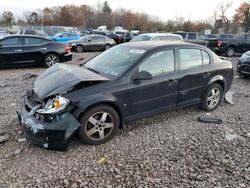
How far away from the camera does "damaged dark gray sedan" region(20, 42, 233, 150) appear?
11.6 ft

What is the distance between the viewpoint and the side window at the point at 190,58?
15.7 ft

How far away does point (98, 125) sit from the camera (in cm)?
386

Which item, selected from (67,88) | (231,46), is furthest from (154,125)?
(231,46)

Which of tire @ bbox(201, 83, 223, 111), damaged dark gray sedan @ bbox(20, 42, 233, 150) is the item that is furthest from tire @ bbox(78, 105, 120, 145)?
tire @ bbox(201, 83, 223, 111)

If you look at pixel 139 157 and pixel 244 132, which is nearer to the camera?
pixel 139 157

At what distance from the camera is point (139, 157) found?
3627 millimetres

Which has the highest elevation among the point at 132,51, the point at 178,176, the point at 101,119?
the point at 132,51

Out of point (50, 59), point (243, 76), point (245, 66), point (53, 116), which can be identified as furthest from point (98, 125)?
point (50, 59)

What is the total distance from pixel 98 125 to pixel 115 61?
1.28 metres

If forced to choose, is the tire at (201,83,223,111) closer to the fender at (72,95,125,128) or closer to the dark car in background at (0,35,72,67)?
the fender at (72,95,125,128)

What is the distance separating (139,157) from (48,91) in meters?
1.66

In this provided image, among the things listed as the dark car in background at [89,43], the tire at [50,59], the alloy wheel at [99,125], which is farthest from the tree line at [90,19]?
the alloy wheel at [99,125]

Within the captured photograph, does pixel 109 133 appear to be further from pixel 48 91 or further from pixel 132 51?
pixel 132 51

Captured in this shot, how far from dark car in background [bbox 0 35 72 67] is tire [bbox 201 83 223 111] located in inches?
280
